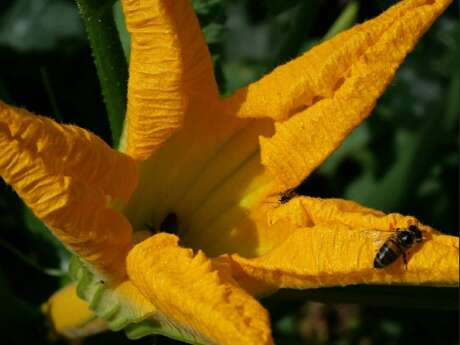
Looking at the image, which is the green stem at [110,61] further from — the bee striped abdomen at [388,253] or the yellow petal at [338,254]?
the bee striped abdomen at [388,253]

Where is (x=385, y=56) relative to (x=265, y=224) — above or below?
above

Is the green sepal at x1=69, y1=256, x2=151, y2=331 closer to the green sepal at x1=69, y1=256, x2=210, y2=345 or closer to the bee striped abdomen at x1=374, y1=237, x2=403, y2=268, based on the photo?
the green sepal at x1=69, y1=256, x2=210, y2=345

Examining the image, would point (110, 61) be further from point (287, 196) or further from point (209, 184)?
point (287, 196)

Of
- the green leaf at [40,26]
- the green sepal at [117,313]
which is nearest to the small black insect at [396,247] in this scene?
the green sepal at [117,313]

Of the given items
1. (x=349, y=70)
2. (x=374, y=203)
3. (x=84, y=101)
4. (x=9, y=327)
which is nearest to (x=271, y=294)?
(x=349, y=70)

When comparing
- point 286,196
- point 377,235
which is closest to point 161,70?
point 286,196

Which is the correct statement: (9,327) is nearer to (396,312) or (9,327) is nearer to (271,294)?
(271,294)

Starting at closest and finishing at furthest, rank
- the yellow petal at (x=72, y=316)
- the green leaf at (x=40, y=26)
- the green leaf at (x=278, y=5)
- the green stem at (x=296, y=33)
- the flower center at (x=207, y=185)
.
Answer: the flower center at (x=207, y=185), the yellow petal at (x=72, y=316), the green leaf at (x=278, y=5), the green stem at (x=296, y=33), the green leaf at (x=40, y=26)

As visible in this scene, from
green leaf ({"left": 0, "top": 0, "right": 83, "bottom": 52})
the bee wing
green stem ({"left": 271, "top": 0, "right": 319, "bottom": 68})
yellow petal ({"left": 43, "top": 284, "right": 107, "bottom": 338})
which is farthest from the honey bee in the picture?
green leaf ({"left": 0, "top": 0, "right": 83, "bottom": 52})
